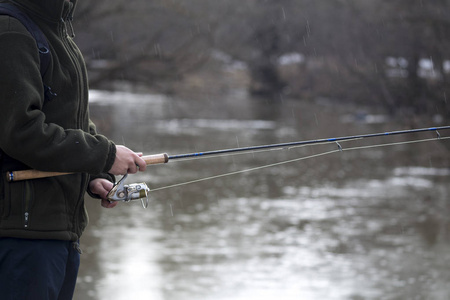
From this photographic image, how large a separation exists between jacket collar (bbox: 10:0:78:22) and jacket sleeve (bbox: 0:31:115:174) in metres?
0.15

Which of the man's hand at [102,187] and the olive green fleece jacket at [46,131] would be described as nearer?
the olive green fleece jacket at [46,131]

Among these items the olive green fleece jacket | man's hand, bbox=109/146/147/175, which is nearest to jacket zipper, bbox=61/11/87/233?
the olive green fleece jacket

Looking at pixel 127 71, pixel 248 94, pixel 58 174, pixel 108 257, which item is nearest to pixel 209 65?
pixel 127 71

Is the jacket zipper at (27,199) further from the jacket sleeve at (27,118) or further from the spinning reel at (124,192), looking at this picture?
the spinning reel at (124,192)

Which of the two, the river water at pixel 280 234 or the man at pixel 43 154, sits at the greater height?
the man at pixel 43 154

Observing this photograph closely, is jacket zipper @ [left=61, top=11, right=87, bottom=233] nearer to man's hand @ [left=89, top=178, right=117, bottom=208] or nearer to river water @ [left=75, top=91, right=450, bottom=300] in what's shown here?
man's hand @ [left=89, top=178, right=117, bottom=208]

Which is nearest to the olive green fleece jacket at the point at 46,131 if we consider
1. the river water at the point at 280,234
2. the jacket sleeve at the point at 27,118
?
the jacket sleeve at the point at 27,118

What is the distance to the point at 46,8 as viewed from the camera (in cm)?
203

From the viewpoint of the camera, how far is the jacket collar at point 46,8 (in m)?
2.00

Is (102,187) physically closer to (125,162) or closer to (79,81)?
(125,162)

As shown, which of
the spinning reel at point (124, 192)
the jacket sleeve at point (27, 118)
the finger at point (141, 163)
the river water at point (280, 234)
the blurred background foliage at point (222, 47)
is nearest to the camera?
the jacket sleeve at point (27, 118)

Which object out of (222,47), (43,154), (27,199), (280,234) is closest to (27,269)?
(27,199)

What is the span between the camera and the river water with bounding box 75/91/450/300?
5.20 m

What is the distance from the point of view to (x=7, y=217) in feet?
6.39
